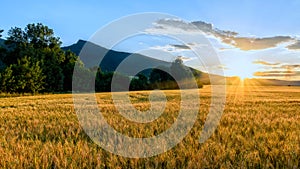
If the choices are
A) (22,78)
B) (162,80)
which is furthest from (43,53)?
(162,80)

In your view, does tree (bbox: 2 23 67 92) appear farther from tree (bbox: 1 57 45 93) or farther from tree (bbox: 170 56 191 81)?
tree (bbox: 170 56 191 81)

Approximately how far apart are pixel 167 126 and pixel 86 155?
3.49 metres

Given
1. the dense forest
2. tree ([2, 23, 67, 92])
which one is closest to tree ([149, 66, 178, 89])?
the dense forest

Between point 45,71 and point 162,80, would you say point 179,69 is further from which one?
point 45,71

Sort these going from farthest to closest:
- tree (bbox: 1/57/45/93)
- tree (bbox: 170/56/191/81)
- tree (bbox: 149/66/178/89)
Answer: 1. tree (bbox: 149/66/178/89)
2. tree (bbox: 1/57/45/93)
3. tree (bbox: 170/56/191/81)

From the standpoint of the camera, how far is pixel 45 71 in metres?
67.4

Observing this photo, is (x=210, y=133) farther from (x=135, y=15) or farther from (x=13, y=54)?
(x=13, y=54)

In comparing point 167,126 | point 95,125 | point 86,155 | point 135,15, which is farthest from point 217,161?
A: point 135,15

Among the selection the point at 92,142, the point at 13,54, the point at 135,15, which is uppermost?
the point at 13,54

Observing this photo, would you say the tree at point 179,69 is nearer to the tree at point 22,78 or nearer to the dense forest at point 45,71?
the dense forest at point 45,71

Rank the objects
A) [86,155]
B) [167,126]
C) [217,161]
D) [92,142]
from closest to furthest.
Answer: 1. [217,161]
2. [86,155]
3. [92,142]
4. [167,126]

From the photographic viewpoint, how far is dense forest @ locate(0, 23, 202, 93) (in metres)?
53.7

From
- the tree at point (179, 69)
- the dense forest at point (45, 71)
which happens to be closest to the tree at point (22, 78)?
the dense forest at point (45, 71)

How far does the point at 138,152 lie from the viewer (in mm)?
4391
